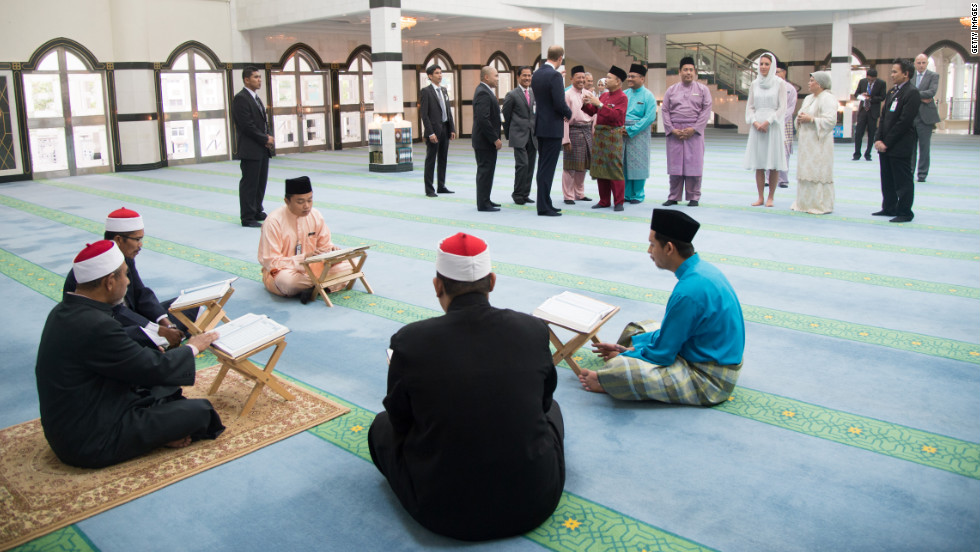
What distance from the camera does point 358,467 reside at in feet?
8.89

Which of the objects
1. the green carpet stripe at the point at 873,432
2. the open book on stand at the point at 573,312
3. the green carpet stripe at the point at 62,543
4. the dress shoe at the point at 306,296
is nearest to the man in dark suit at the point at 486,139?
the dress shoe at the point at 306,296

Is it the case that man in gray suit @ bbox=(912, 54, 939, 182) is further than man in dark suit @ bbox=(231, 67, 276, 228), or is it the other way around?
man in gray suit @ bbox=(912, 54, 939, 182)

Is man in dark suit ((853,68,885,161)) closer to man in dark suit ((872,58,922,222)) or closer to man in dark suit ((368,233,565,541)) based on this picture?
man in dark suit ((872,58,922,222))

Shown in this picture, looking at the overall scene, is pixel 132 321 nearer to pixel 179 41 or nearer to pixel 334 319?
→ pixel 334 319

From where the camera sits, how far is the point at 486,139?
25.6ft

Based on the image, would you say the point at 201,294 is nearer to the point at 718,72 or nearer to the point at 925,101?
the point at 925,101

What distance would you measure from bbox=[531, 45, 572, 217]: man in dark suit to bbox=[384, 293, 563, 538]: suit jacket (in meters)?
5.26

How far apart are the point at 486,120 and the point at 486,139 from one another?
18 centimetres

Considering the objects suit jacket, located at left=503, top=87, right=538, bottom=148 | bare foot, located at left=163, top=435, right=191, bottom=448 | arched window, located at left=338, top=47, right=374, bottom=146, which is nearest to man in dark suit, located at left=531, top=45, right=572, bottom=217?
suit jacket, located at left=503, top=87, right=538, bottom=148

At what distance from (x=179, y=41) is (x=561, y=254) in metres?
9.96

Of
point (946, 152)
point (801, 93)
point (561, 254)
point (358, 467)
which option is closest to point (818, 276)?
point (561, 254)

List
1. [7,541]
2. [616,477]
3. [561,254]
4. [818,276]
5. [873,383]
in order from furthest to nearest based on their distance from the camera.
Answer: [561,254] → [818,276] → [873,383] → [616,477] → [7,541]

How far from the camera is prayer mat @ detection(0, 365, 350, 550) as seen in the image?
2.42 m

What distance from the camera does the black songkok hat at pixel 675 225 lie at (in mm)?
2967
